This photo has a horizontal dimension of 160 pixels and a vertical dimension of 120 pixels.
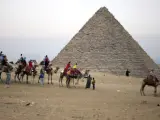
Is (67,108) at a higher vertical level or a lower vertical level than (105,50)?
lower

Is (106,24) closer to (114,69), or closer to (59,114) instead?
(114,69)

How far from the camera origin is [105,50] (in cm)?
3678

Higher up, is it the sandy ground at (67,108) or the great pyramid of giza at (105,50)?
the great pyramid of giza at (105,50)

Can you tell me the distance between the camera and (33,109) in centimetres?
1025

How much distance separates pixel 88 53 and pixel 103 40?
2.37 metres

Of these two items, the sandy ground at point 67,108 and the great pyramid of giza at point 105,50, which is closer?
the sandy ground at point 67,108

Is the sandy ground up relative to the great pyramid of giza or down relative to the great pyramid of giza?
down

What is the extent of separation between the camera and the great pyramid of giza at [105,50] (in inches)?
1419

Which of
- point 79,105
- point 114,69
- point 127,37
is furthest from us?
point 127,37

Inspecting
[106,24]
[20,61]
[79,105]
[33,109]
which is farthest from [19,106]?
[106,24]

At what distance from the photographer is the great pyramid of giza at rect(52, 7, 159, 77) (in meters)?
36.0

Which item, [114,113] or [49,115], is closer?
[49,115]

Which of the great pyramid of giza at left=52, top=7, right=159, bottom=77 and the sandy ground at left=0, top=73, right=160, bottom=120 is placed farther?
the great pyramid of giza at left=52, top=7, right=159, bottom=77

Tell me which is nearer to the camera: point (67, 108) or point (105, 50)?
point (67, 108)
